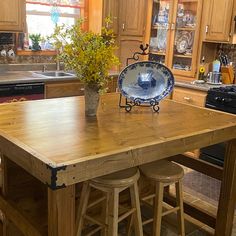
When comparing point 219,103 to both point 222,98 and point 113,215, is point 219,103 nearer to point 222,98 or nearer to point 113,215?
point 222,98

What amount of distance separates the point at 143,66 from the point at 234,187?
1.02m

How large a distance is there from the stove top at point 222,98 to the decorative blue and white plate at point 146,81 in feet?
5.06

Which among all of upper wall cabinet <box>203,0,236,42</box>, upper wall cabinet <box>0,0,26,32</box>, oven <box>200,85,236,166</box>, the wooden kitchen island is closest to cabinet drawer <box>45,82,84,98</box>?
upper wall cabinet <box>0,0,26,32</box>

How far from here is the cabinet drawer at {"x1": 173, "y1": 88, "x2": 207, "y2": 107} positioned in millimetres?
3887

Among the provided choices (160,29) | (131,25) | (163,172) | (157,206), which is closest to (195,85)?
(160,29)

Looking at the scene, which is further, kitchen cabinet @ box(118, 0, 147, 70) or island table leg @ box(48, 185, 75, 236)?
kitchen cabinet @ box(118, 0, 147, 70)

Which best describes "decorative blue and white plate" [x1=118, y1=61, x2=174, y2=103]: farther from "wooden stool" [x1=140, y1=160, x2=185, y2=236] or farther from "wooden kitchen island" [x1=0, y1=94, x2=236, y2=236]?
"wooden stool" [x1=140, y1=160, x2=185, y2=236]

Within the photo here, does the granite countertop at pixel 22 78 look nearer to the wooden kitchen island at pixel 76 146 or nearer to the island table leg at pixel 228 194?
the wooden kitchen island at pixel 76 146

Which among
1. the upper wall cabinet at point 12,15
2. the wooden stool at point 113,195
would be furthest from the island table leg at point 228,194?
the upper wall cabinet at point 12,15

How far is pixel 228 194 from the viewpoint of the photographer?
90.0 inches

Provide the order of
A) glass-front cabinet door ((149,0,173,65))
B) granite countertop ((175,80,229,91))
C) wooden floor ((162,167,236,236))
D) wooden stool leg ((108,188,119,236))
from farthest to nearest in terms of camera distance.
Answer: glass-front cabinet door ((149,0,173,65)) < granite countertop ((175,80,229,91)) < wooden floor ((162,167,236,236)) < wooden stool leg ((108,188,119,236))

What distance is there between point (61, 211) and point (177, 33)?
11.3 ft

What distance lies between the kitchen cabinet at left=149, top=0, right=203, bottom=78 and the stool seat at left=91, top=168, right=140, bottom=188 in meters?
2.63

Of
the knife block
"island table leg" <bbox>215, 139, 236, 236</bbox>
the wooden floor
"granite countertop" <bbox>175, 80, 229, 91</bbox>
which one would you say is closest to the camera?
"island table leg" <bbox>215, 139, 236, 236</bbox>
